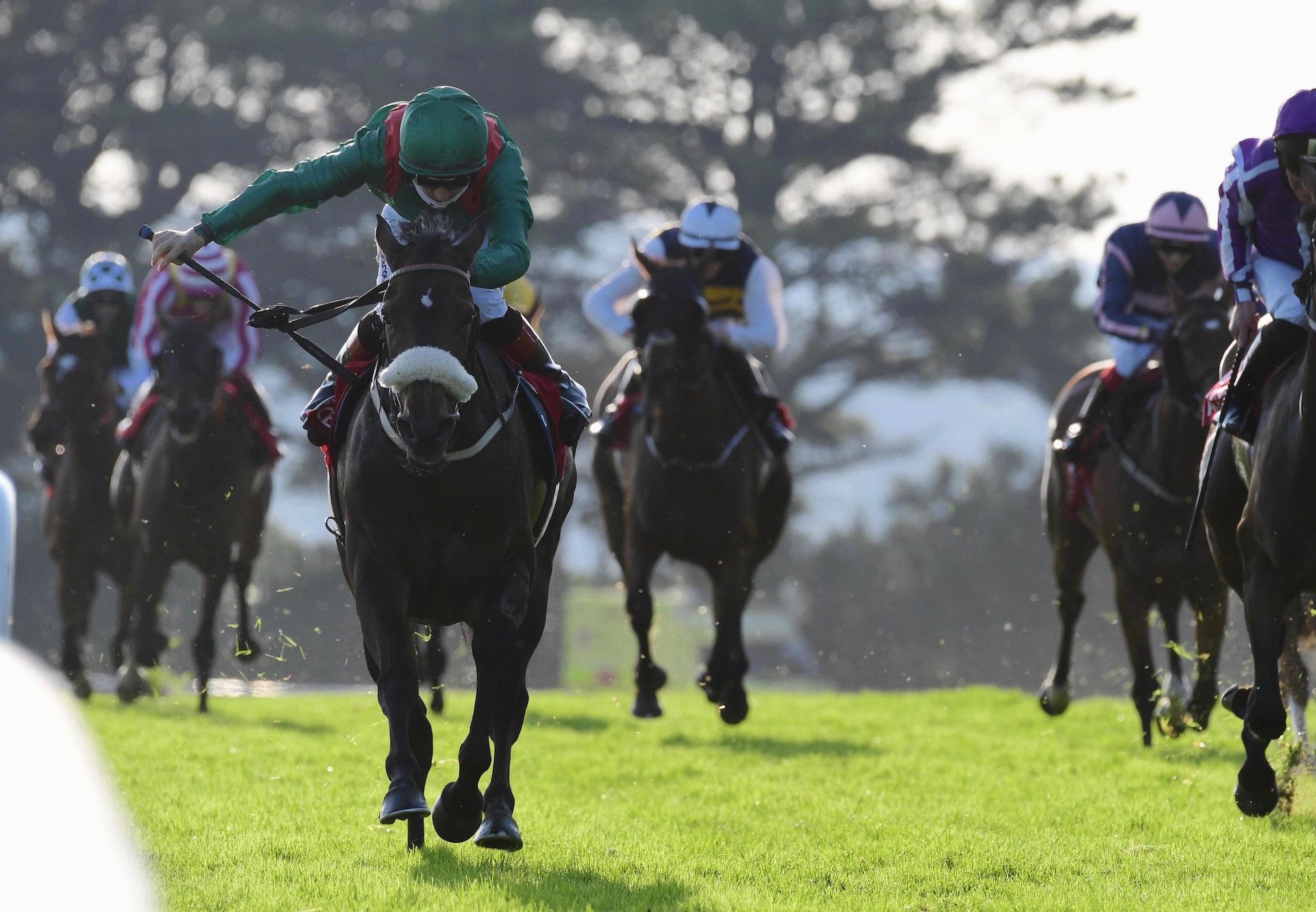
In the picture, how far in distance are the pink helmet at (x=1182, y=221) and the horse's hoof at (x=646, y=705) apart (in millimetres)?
3741

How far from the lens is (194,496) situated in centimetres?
1192

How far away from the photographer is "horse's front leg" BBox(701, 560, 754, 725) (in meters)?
10.3

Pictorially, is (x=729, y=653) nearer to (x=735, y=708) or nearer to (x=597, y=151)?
(x=735, y=708)

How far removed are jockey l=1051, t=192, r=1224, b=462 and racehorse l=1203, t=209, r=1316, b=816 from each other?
3.50 meters

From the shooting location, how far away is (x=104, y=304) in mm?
13742

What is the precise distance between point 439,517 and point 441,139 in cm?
122

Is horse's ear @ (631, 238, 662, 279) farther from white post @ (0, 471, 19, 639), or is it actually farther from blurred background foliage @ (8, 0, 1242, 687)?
blurred background foliage @ (8, 0, 1242, 687)

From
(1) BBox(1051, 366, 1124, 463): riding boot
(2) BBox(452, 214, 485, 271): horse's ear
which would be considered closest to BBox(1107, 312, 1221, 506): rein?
(1) BBox(1051, 366, 1124, 463): riding boot

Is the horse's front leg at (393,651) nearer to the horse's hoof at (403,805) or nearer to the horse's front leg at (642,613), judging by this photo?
the horse's hoof at (403,805)

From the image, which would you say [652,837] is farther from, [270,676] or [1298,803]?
[270,676]

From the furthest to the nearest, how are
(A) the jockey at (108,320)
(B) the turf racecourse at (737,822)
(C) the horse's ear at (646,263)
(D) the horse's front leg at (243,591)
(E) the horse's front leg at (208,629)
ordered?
(A) the jockey at (108,320), (D) the horse's front leg at (243,591), (E) the horse's front leg at (208,629), (C) the horse's ear at (646,263), (B) the turf racecourse at (737,822)

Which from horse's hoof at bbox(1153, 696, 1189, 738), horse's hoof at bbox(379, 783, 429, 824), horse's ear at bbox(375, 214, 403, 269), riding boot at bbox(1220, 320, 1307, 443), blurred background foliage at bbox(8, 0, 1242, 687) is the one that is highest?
blurred background foliage at bbox(8, 0, 1242, 687)

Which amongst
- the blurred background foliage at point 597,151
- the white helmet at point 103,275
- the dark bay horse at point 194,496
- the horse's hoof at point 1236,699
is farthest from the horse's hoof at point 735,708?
the blurred background foliage at point 597,151

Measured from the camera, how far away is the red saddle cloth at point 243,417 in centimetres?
1200
